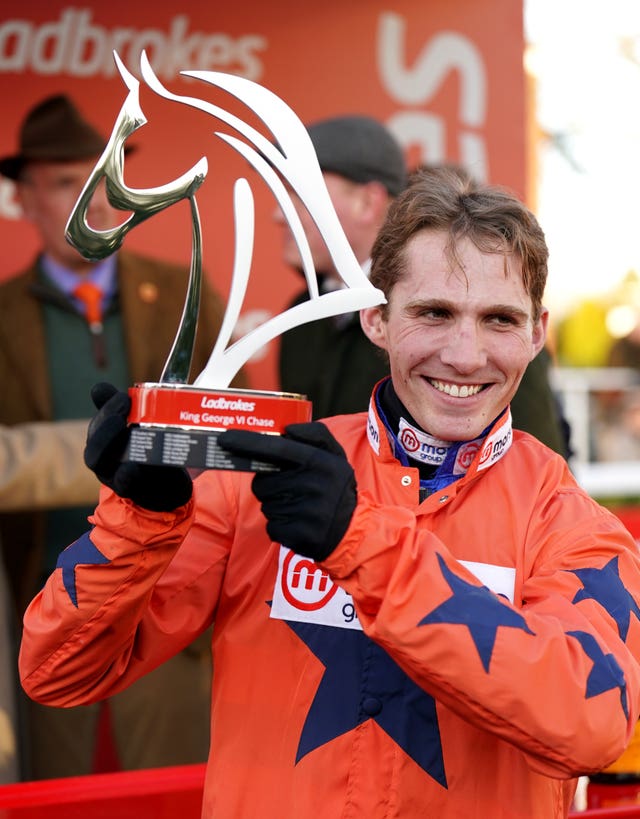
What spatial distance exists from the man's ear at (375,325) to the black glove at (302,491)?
374 mm

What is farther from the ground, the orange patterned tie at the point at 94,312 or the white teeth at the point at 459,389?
the orange patterned tie at the point at 94,312

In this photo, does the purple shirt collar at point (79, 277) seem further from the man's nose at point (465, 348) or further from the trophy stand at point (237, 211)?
the man's nose at point (465, 348)

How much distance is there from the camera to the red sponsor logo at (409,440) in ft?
4.86

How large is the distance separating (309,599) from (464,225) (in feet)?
1.74

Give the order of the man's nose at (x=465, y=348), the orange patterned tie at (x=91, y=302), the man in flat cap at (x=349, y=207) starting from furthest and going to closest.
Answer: the orange patterned tie at (x=91, y=302), the man in flat cap at (x=349, y=207), the man's nose at (x=465, y=348)

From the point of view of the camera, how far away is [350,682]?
1.41 metres

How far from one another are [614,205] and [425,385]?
427 inches

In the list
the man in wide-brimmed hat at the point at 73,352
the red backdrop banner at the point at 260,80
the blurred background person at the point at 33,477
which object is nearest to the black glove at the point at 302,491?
the blurred background person at the point at 33,477

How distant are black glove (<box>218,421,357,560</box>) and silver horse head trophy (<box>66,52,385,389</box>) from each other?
229 millimetres

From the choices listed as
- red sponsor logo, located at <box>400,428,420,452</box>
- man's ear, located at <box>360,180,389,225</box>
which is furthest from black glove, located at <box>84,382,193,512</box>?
man's ear, located at <box>360,180,389,225</box>

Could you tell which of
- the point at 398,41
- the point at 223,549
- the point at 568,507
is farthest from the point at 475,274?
the point at 398,41

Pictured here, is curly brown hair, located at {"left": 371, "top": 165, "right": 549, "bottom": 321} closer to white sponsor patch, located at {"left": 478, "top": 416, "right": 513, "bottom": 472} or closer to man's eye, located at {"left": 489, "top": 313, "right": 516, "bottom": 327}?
man's eye, located at {"left": 489, "top": 313, "right": 516, "bottom": 327}

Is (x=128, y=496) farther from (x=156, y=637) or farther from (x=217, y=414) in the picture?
(x=156, y=637)

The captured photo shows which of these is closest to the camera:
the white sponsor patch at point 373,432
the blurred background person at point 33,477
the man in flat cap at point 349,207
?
the white sponsor patch at point 373,432
